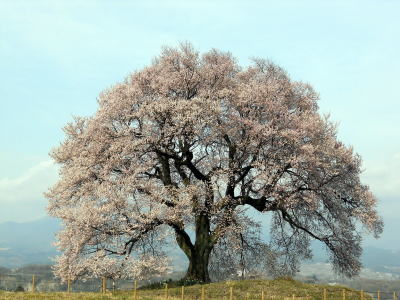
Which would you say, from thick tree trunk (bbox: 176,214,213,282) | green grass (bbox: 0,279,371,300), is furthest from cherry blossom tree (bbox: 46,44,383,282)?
green grass (bbox: 0,279,371,300)

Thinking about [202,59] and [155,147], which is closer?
[155,147]

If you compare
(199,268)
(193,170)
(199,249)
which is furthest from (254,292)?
(193,170)

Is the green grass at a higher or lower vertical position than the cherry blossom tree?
lower

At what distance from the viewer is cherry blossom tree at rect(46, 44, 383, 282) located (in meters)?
43.0

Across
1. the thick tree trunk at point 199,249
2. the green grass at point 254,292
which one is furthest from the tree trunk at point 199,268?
the green grass at point 254,292

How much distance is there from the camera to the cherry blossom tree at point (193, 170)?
141 ft

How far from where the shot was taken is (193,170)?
47562mm

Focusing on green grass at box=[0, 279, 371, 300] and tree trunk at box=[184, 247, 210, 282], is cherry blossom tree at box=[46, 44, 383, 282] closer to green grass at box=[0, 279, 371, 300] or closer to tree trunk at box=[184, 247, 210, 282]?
tree trunk at box=[184, 247, 210, 282]

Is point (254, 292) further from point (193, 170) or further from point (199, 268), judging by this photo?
point (193, 170)

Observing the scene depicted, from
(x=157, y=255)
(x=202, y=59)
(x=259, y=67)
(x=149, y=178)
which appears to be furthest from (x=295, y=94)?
(x=157, y=255)

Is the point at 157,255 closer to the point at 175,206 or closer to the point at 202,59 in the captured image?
the point at 175,206

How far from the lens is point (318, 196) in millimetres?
46719

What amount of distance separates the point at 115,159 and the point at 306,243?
2209 cm

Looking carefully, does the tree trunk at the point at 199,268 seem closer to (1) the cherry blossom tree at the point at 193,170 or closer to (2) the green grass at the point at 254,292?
(1) the cherry blossom tree at the point at 193,170
